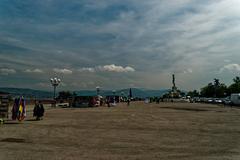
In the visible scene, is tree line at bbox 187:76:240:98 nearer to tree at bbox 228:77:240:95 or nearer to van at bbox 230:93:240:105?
tree at bbox 228:77:240:95

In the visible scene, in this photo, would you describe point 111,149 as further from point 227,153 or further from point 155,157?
point 227,153

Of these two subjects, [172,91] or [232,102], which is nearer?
[232,102]

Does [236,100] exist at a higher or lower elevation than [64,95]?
lower

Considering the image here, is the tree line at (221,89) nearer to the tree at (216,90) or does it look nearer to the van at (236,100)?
the tree at (216,90)

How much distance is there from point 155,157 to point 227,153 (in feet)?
9.28

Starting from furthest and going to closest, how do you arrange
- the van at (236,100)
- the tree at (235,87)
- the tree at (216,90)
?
the tree at (216,90) → the tree at (235,87) → the van at (236,100)

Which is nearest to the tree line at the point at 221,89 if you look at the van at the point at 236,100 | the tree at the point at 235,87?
the tree at the point at 235,87

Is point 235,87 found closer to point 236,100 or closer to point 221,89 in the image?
point 221,89

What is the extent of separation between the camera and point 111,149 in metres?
12.9

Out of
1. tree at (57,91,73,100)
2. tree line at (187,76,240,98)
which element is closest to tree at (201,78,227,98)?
tree line at (187,76,240,98)

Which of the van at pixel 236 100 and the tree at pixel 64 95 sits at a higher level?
the tree at pixel 64 95

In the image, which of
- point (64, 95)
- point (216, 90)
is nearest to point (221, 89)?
point (216, 90)

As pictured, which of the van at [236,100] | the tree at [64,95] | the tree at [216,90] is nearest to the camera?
the van at [236,100]

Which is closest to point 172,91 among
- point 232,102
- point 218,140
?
point 232,102
